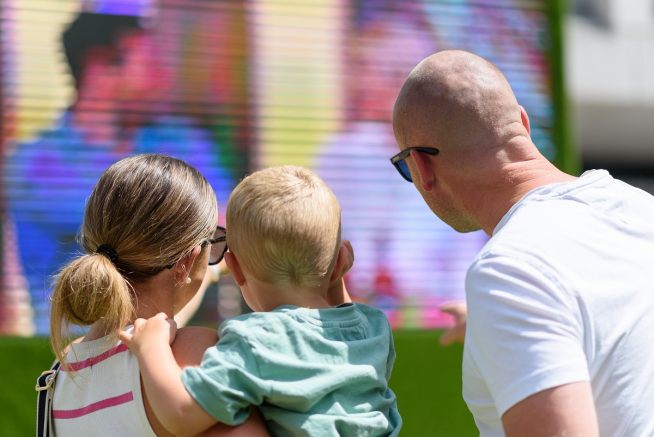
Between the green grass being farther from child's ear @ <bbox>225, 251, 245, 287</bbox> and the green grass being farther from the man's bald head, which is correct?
child's ear @ <bbox>225, 251, 245, 287</bbox>

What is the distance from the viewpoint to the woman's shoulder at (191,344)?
188 centimetres

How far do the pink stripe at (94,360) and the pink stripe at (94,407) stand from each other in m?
0.09

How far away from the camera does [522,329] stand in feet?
5.62

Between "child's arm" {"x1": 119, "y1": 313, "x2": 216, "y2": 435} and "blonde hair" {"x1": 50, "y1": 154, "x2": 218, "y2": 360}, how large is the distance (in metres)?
0.14

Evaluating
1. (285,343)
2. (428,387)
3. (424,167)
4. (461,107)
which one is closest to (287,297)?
(285,343)

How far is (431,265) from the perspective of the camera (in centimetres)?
491

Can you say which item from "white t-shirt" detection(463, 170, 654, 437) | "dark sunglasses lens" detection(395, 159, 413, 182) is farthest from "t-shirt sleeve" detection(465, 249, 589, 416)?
"dark sunglasses lens" detection(395, 159, 413, 182)

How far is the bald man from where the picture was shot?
A: 1.70 metres

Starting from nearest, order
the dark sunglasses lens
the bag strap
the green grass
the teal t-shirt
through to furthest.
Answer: the teal t-shirt
the bag strap
the dark sunglasses lens
the green grass

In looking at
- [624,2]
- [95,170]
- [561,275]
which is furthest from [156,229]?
[624,2]

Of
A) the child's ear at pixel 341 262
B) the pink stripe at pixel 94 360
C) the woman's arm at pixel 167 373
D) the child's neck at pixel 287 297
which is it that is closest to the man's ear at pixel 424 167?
the child's ear at pixel 341 262

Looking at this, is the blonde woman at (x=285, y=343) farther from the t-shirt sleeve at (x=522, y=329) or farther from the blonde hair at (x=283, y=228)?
the t-shirt sleeve at (x=522, y=329)

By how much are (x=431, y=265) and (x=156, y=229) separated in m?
3.06

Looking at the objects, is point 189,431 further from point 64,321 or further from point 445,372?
point 445,372
